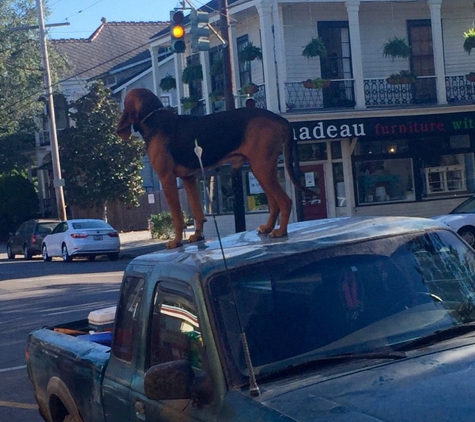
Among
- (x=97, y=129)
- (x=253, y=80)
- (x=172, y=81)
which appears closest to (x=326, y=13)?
(x=253, y=80)

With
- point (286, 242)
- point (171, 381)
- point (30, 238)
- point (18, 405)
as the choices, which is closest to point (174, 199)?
point (286, 242)

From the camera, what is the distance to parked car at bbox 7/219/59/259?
3158 cm

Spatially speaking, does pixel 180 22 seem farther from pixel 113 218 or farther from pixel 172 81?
pixel 113 218

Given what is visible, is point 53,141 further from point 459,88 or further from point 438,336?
point 438,336

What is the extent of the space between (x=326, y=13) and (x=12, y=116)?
80.2 ft

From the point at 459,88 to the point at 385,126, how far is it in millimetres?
2962

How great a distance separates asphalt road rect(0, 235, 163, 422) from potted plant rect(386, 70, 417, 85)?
997 centimetres

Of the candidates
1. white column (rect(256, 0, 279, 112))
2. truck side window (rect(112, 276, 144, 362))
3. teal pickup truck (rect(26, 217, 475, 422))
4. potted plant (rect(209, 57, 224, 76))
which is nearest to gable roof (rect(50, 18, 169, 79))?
potted plant (rect(209, 57, 224, 76))

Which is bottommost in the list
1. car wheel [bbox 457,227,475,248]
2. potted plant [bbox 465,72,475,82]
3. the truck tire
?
car wheel [bbox 457,227,475,248]

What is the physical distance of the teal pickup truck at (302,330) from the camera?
305 cm

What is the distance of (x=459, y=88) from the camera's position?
2691 cm

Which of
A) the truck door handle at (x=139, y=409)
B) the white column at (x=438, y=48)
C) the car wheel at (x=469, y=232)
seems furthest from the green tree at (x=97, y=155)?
the truck door handle at (x=139, y=409)

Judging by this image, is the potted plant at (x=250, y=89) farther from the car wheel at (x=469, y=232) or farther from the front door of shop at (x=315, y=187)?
the car wheel at (x=469, y=232)

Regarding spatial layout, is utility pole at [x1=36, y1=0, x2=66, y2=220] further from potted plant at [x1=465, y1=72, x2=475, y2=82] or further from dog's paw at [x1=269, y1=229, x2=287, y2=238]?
dog's paw at [x1=269, y1=229, x2=287, y2=238]
